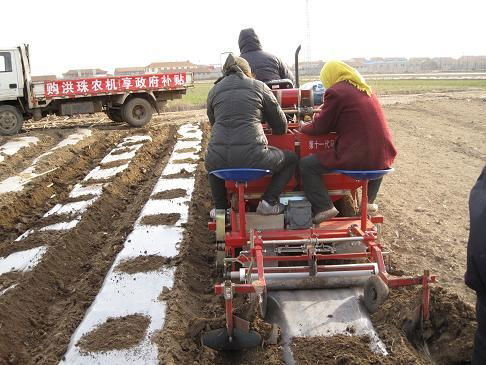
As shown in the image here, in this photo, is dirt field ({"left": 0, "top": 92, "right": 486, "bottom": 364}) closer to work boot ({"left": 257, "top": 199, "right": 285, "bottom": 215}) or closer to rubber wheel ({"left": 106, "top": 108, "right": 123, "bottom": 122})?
work boot ({"left": 257, "top": 199, "right": 285, "bottom": 215})

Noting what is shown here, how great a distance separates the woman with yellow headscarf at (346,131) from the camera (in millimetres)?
4059

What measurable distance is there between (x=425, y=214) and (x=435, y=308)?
341 centimetres

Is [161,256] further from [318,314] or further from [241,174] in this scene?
[318,314]

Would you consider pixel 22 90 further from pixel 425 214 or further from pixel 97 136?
pixel 425 214

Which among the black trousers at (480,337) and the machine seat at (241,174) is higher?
the machine seat at (241,174)

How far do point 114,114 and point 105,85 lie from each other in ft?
4.76

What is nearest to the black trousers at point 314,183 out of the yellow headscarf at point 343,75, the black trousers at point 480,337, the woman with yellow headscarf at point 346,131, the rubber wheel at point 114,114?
the woman with yellow headscarf at point 346,131

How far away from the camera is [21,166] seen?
33.9 feet

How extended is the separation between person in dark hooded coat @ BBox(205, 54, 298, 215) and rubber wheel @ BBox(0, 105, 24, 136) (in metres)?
11.5

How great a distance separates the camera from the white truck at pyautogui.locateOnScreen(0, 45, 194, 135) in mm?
13914

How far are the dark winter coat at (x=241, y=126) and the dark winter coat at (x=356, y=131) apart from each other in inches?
19.2

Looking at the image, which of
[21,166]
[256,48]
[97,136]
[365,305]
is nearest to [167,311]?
[365,305]

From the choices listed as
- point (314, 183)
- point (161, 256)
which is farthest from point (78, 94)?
point (314, 183)

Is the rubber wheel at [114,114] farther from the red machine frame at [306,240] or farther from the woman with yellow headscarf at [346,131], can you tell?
the woman with yellow headscarf at [346,131]
